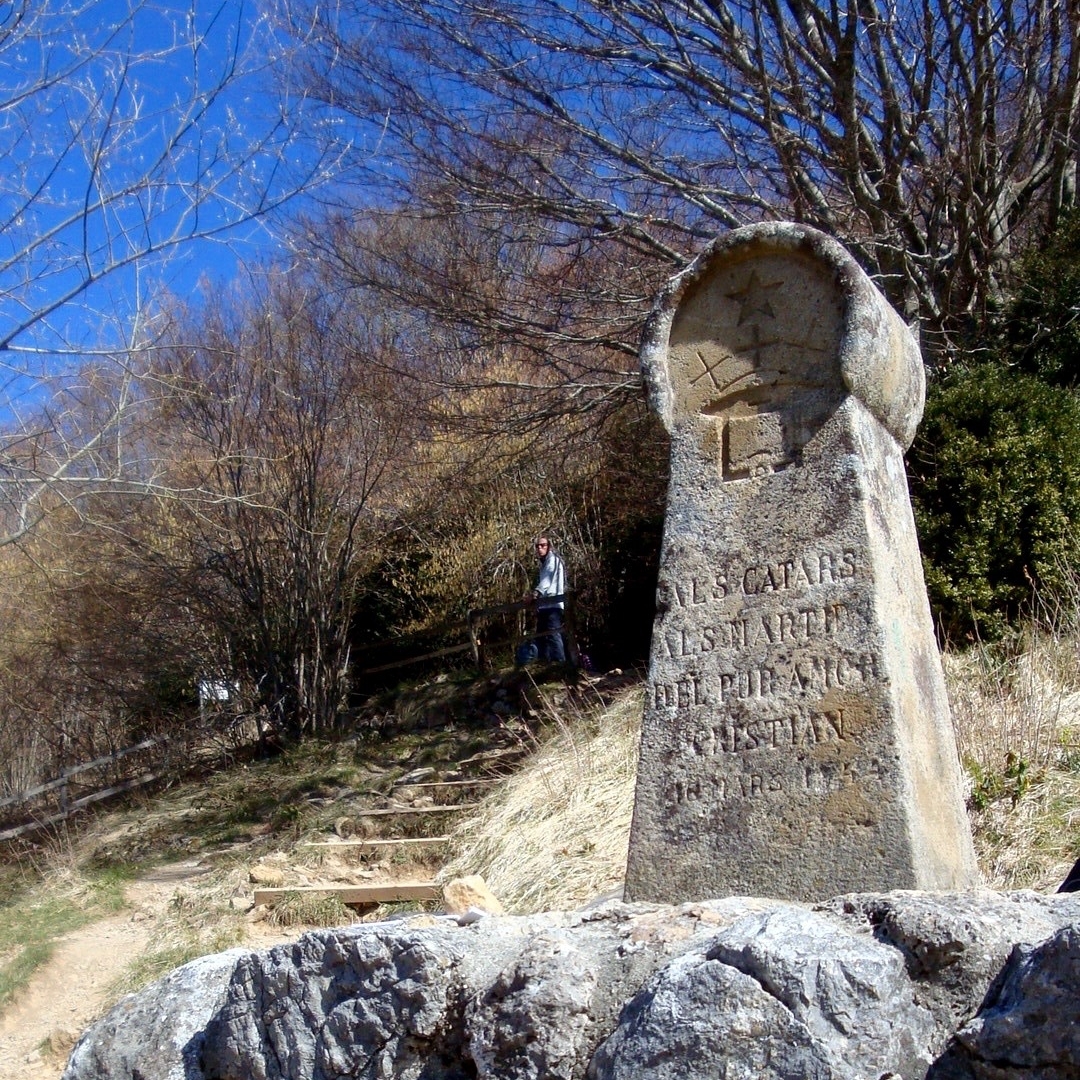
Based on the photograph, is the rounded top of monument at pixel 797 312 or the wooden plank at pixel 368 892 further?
the wooden plank at pixel 368 892

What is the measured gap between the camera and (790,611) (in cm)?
385

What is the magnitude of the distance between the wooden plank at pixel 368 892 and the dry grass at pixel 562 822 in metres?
0.22

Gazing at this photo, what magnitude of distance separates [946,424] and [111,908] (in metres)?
6.13

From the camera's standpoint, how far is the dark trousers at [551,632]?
12.2 m

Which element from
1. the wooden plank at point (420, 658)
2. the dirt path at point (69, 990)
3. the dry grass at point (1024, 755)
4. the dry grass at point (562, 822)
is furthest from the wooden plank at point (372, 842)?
the wooden plank at point (420, 658)

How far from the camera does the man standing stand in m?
12.2

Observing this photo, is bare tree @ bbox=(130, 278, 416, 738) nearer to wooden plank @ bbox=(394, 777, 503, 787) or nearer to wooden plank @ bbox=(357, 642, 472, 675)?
wooden plank @ bbox=(357, 642, 472, 675)

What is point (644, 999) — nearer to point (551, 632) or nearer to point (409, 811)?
point (409, 811)

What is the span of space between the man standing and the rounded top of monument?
784 cm

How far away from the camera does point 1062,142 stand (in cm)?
972

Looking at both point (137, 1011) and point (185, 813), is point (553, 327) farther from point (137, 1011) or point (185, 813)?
point (137, 1011)

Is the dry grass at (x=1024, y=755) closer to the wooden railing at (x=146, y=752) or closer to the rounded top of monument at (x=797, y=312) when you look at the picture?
the rounded top of monument at (x=797, y=312)

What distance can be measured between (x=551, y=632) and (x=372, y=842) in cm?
425

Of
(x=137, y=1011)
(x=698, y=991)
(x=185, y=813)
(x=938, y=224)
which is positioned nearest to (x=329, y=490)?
(x=185, y=813)
